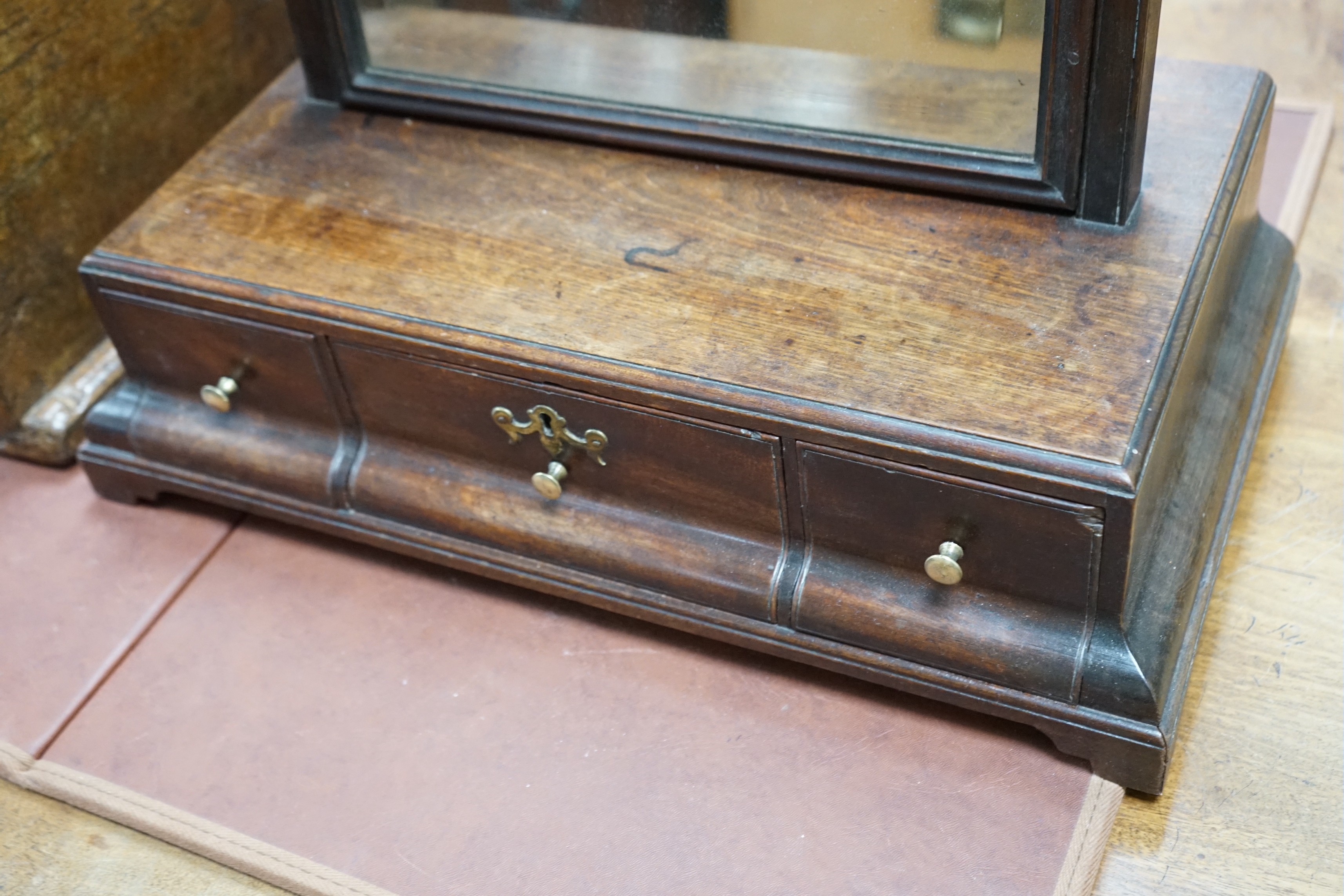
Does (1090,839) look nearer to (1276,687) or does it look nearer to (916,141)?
(1276,687)

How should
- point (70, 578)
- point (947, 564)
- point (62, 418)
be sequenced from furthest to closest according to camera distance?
point (62, 418)
point (70, 578)
point (947, 564)

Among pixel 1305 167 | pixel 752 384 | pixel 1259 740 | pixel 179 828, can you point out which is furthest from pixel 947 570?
pixel 1305 167

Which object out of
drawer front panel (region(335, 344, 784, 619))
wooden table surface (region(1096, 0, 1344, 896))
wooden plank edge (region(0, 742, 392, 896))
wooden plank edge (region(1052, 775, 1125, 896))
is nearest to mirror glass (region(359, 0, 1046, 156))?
drawer front panel (region(335, 344, 784, 619))

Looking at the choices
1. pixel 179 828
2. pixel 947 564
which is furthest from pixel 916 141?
pixel 179 828

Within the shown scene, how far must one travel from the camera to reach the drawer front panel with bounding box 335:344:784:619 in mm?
1222

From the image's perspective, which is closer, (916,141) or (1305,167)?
(916,141)

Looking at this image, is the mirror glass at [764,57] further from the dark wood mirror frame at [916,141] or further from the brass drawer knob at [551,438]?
the brass drawer knob at [551,438]

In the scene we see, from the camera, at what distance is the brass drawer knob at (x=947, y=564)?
113 cm

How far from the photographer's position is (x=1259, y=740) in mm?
1229

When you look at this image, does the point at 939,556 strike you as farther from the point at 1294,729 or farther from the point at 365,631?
the point at 365,631

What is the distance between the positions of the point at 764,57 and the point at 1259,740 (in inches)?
31.7

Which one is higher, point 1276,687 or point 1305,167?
point 1305,167

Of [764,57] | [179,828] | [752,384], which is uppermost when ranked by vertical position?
[764,57]

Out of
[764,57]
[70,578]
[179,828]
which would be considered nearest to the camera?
[179,828]
